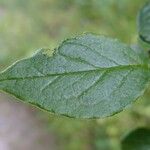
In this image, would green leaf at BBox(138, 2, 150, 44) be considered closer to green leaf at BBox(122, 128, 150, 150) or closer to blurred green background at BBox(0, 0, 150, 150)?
green leaf at BBox(122, 128, 150, 150)

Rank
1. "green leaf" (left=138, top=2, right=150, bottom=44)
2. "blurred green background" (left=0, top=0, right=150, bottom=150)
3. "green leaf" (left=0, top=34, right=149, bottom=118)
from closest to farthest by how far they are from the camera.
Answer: "green leaf" (left=0, top=34, right=149, bottom=118)
"green leaf" (left=138, top=2, right=150, bottom=44)
"blurred green background" (left=0, top=0, right=150, bottom=150)

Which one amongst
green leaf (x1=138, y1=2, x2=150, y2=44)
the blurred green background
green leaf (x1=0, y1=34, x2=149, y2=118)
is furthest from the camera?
the blurred green background

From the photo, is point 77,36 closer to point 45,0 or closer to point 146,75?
point 146,75

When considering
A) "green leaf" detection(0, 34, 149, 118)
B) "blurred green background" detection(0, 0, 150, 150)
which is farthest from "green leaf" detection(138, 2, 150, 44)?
"blurred green background" detection(0, 0, 150, 150)

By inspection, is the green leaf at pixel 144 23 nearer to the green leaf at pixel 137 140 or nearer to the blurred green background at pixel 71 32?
the green leaf at pixel 137 140

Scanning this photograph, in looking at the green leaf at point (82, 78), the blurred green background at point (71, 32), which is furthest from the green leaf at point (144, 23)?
the blurred green background at point (71, 32)

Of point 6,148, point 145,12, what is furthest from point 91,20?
point 145,12
